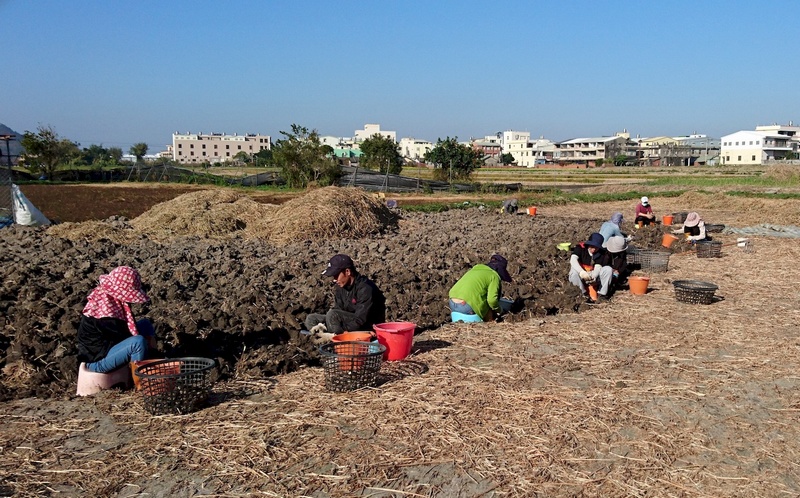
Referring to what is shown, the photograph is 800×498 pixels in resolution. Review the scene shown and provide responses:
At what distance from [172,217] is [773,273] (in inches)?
490

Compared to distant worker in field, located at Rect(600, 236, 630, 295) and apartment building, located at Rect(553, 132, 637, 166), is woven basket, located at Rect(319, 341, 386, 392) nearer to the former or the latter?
distant worker in field, located at Rect(600, 236, 630, 295)

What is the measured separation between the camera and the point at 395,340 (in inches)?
232

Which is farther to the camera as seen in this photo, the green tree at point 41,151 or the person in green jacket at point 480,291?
the green tree at point 41,151

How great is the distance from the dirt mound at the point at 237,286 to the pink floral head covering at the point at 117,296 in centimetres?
73

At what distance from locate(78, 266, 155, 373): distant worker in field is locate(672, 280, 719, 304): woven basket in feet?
21.9

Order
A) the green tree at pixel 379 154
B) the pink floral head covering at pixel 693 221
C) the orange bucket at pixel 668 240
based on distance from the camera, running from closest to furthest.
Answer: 1. the orange bucket at pixel 668 240
2. the pink floral head covering at pixel 693 221
3. the green tree at pixel 379 154

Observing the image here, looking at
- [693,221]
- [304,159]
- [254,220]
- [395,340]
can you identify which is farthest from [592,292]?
[304,159]

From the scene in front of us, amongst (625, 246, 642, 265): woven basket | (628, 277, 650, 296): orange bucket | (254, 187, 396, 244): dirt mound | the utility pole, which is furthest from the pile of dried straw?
(628, 277, 650, 296): orange bucket

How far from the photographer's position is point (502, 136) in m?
173

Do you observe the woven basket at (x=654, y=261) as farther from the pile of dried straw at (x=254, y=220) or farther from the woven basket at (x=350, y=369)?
the woven basket at (x=350, y=369)

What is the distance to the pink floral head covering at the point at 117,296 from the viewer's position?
195 inches

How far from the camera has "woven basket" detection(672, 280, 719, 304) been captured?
8.34 meters

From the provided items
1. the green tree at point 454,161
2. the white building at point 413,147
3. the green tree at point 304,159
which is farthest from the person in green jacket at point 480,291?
the white building at point 413,147

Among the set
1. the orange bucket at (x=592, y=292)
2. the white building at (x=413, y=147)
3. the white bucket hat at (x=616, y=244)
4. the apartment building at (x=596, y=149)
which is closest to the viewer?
the orange bucket at (x=592, y=292)
